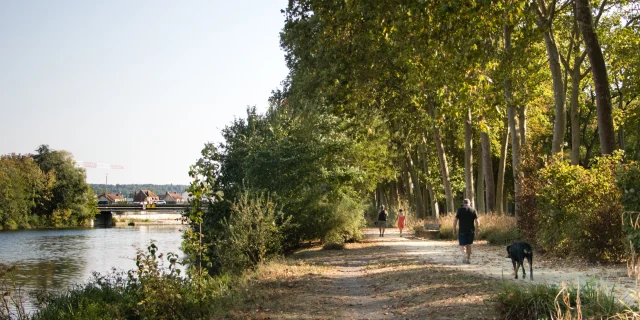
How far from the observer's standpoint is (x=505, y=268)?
646 inches

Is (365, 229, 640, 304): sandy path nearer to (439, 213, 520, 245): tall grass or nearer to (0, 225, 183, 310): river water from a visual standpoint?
(439, 213, 520, 245): tall grass

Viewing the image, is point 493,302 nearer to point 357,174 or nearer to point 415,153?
point 357,174

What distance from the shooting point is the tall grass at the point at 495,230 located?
81.0 ft

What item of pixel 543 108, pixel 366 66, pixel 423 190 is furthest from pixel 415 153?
pixel 366 66

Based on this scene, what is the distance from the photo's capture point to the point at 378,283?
1554cm

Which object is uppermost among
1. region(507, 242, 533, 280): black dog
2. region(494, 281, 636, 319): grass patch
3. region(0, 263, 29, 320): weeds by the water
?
region(507, 242, 533, 280): black dog

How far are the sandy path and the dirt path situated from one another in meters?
0.02

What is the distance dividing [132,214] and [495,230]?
119419 millimetres

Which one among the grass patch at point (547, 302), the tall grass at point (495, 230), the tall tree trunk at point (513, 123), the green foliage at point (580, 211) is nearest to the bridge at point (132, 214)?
the tall grass at point (495, 230)

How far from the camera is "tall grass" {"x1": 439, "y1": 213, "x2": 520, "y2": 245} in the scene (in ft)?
81.0

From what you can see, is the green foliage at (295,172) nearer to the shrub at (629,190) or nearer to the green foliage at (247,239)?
the green foliage at (247,239)

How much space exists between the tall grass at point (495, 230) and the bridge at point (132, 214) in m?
84.2

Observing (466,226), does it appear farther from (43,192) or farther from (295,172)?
(43,192)

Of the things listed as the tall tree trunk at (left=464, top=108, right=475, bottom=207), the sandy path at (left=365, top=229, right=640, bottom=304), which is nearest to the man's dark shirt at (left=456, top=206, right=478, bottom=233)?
the sandy path at (left=365, top=229, right=640, bottom=304)
